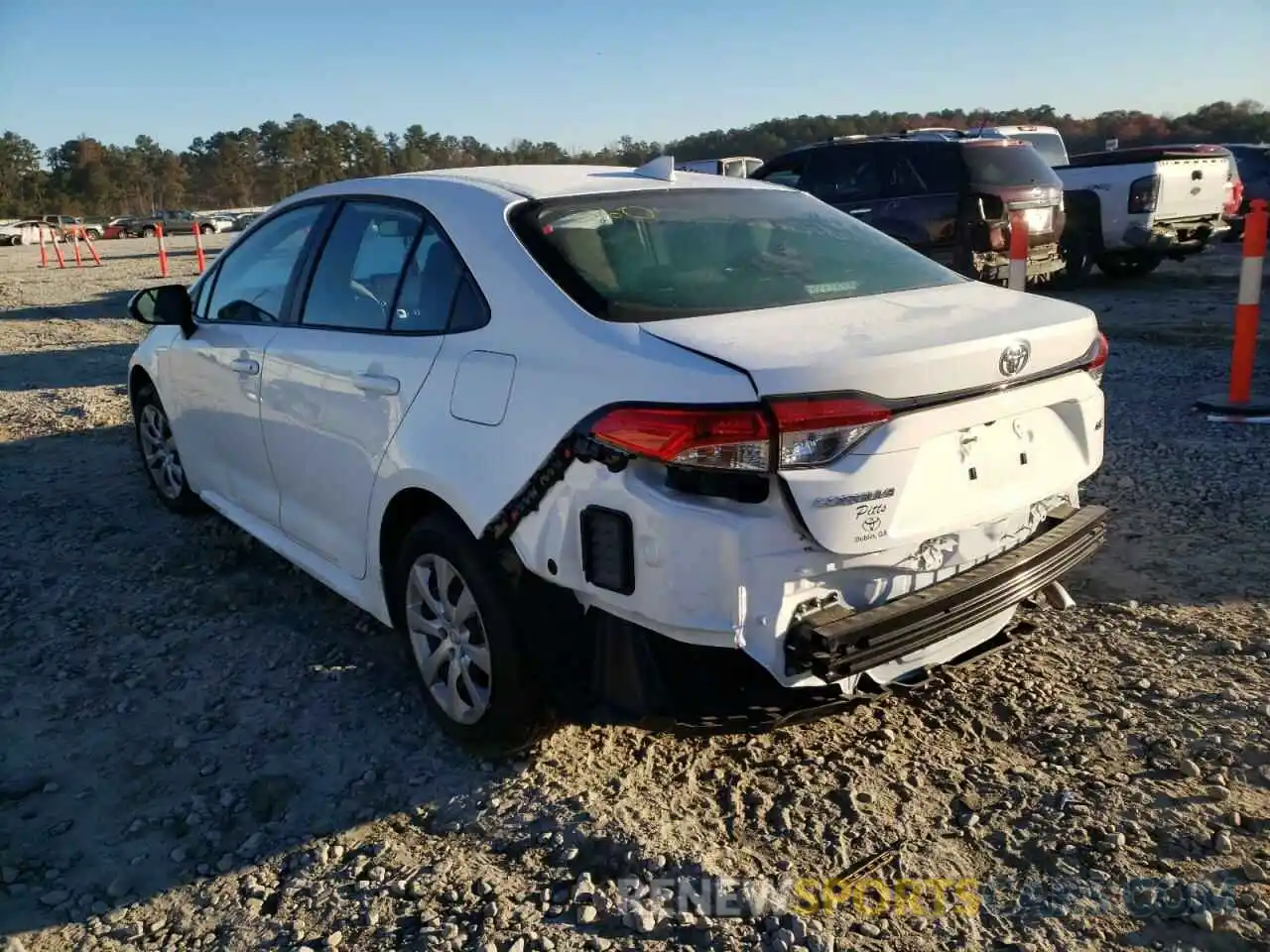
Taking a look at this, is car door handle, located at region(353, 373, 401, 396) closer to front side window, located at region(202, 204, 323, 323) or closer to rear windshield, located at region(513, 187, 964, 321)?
rear windshield, located at region(513, 187, 964, 321)

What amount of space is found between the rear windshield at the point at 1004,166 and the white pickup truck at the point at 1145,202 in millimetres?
1396

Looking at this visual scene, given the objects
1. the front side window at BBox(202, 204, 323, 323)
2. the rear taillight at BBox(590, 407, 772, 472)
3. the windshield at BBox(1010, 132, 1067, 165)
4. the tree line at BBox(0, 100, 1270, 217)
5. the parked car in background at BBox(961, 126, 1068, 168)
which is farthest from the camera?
the tree line at BBox(0, 100, 1270, 217)

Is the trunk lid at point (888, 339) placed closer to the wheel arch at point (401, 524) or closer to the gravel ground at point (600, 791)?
the wheel arch at point (401, 524)

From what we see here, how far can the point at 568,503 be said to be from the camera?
2543 millimetres

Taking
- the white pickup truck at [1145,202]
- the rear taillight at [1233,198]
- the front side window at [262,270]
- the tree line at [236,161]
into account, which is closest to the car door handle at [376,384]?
the front side window at [262,270]

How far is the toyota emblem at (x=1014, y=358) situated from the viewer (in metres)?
2.66

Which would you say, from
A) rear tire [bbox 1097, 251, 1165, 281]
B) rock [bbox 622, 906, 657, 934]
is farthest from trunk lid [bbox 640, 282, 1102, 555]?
rear tire [bbox 1097, 251, 1165, 281]

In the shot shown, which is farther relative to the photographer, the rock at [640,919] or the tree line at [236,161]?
the tree line at [236,161]

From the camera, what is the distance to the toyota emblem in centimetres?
266

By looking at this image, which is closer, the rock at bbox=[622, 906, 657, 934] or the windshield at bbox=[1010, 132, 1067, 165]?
the rock at bbox=[622, 906, 657, 934]

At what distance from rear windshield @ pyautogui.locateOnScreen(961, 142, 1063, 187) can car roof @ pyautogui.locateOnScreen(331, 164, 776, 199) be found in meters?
7.37

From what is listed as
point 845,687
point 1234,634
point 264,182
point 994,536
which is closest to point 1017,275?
point 1234,634

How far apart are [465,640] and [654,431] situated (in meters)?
1.05

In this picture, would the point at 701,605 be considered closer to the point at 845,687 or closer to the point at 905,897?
the point at 845,687
